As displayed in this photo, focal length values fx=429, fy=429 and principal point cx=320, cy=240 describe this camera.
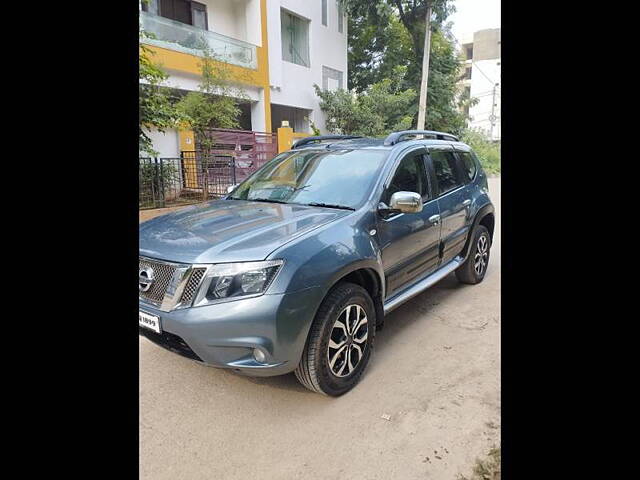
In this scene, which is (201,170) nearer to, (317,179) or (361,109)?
(317,179)

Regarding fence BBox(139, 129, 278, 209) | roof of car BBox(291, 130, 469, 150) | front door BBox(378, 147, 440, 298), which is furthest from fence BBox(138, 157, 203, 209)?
front door BBox(378, 147, 440, 298)

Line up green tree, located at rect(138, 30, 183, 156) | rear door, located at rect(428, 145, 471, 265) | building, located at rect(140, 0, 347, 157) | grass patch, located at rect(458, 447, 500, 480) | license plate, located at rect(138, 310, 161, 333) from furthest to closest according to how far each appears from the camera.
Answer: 1. building, located at rect(140, 0, 347, 157)
2. green tree, located at rect(138, 30, 183, 156)
3. rear door, located at rect(428, 145, 471, 265)
4. license plate, located at rect(138, 310, 161, 333)
5. grass patch, located at rect(458, 447, 500, 480)

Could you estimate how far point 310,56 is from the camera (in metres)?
17.9

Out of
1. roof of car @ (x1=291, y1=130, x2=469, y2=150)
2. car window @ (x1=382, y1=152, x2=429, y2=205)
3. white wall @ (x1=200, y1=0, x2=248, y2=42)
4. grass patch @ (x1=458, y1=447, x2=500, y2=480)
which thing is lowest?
grass patch @ (x1=458, y1=447, x2=500, y2=480)

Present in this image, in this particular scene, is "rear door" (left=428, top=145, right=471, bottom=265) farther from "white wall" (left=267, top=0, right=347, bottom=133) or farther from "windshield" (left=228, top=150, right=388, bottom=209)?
"white wall" (left=267, top=0, right=347, bottom=133)

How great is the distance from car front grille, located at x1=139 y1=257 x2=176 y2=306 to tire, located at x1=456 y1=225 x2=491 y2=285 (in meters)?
3.36

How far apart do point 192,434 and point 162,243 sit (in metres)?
1.12

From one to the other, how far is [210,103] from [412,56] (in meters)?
15.8

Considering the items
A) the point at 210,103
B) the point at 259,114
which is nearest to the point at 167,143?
the point at 210,103

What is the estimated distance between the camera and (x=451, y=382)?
2963mm

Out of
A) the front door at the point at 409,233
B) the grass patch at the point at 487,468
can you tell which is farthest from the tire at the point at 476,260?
the grass patch at the point at 487,468

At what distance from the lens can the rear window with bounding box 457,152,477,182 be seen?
15.6 ft
